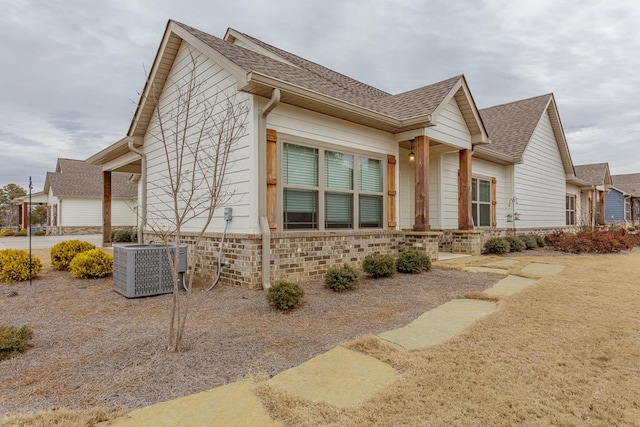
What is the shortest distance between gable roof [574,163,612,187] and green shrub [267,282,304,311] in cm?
2344

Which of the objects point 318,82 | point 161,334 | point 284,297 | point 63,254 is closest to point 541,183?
point 318,82

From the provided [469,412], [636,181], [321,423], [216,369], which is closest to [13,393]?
[216,369]

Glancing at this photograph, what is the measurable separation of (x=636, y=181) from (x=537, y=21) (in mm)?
33825

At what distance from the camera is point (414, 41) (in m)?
14.8

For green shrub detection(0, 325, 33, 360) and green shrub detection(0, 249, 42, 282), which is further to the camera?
green shrub detection(0, 249, 42, 282)

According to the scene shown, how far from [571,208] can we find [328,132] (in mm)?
18676

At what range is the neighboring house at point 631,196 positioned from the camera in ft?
101

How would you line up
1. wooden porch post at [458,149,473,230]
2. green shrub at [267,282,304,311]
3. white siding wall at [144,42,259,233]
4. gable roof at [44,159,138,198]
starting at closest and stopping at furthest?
green shrub at [267,282,304,311] < white siding wall at [144,42,259,233] < wooden porch post at [458,149,473,230] < gable roof at [44,159,138,198]

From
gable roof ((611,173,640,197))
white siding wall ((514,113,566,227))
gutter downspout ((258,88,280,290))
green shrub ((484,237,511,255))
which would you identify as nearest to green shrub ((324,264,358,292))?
gutter downspout ((258,88,280,290))

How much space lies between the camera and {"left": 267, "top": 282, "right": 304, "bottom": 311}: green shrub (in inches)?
178

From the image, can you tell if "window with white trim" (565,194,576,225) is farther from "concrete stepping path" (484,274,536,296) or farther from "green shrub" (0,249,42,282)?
"green shrub" (0,249,42,282)

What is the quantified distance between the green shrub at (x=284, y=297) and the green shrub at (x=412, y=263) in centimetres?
328

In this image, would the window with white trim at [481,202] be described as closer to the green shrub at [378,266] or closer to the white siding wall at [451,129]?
the white siding wall at [451,129]

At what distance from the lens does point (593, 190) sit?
72.3ft
